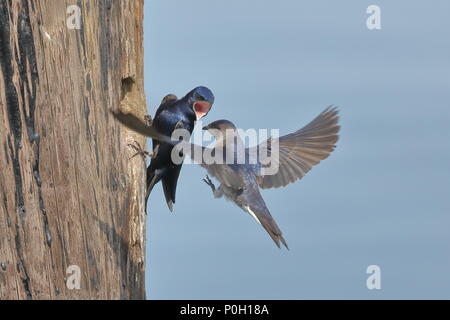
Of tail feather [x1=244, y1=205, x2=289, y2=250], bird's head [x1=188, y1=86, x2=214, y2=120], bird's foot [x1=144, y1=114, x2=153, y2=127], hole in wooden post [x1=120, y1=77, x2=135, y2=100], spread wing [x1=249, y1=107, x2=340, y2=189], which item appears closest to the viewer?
hole in wooden post [x1=120, y1=77, x2=135, y2=100]

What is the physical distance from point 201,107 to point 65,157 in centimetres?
166

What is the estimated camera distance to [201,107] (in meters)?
5.59

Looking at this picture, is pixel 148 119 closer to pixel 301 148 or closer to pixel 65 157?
pixel 301 148

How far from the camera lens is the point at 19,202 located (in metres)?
3.88

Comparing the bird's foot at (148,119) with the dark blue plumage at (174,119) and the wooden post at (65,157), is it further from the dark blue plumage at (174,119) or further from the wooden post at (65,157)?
the wooden post at (65,157)

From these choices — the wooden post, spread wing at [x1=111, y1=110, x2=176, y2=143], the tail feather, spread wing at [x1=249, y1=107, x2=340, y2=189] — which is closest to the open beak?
spread wing at [x1=249, y1=107, x2=340, y2=189]

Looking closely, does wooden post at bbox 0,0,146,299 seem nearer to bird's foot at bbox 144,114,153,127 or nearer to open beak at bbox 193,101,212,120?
bird's foot at bbox 144,114,153,127

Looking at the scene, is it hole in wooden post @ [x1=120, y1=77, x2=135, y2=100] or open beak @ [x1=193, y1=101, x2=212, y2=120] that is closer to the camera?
hole in wooden post @ [x1=120, y1=77, x2=135, y2=100]

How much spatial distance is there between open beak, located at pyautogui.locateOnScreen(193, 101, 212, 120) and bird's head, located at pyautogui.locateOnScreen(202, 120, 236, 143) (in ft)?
0.43

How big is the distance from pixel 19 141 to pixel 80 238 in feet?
1.98

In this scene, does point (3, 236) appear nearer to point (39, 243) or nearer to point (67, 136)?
point (39, 243)

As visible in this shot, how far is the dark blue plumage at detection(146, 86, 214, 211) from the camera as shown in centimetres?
555

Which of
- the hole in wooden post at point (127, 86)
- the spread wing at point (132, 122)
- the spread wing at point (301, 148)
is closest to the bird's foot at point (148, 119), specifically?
the hole in wooden post at point (127, 86)
